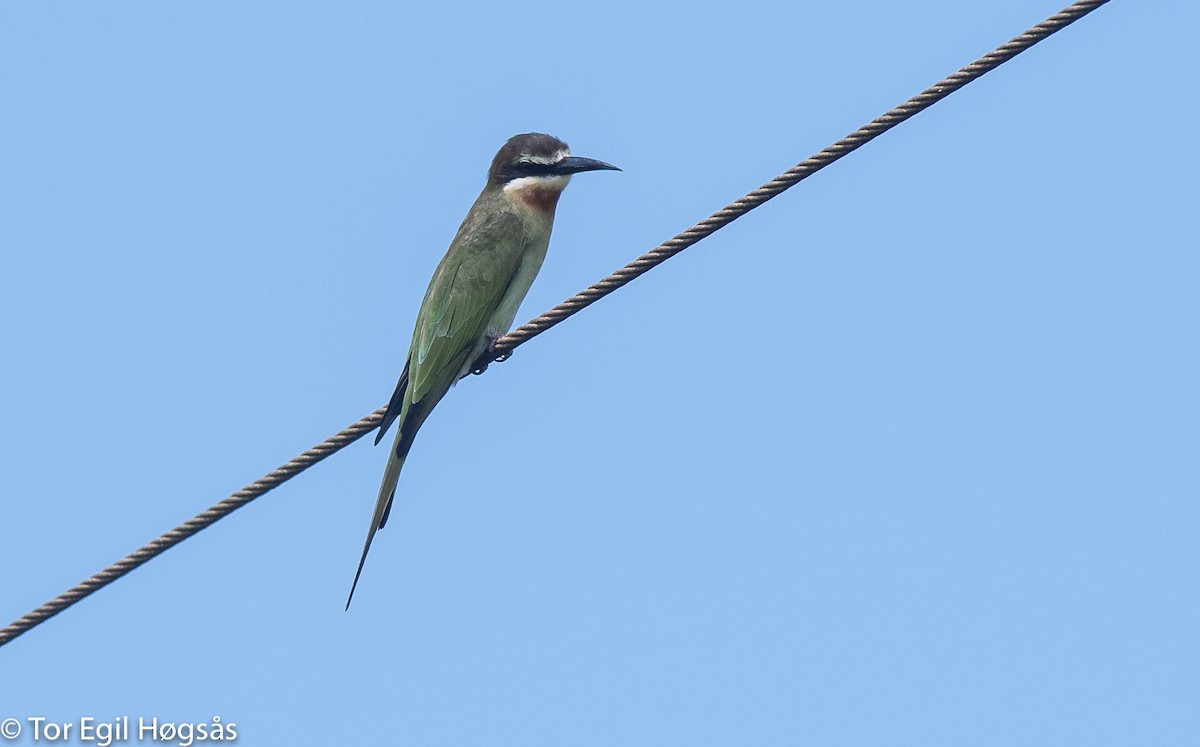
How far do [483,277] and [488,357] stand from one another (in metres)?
0.31

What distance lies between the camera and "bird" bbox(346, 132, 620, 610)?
556 cm

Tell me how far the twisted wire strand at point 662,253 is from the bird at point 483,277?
0.96 metres

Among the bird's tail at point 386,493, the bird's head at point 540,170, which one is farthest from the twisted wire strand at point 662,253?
the bird's head at point 540,170


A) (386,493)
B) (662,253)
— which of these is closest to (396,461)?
(386,493)

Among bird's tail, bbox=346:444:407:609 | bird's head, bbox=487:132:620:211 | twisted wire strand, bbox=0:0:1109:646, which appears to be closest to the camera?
twisted wire strand, bbox=0:0:1109:646

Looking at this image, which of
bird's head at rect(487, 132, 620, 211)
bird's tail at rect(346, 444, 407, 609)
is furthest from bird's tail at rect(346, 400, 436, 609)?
bird's head at rect(487, 132, 620, 211)

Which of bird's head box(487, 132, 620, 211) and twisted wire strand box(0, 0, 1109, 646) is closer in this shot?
twisted wire strand box(0, 0, 1109, 646)

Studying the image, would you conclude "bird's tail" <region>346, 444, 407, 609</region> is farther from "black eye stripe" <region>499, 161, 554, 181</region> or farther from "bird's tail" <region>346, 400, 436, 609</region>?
"black eye stripe" <region>499, 161, 554, 181</region>

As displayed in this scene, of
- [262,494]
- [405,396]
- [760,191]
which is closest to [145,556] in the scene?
[262,494]

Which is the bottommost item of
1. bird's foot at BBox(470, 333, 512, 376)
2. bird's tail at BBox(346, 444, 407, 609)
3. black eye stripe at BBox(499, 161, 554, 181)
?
bird's tail at BBox(346, 444, 407, 609)

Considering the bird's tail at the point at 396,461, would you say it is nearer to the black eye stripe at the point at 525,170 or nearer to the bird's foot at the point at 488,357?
the bird's foot at the point at 488,357

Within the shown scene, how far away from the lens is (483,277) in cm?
606

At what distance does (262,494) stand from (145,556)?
34cm

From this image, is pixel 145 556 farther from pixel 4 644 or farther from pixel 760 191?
pixel 760 191
